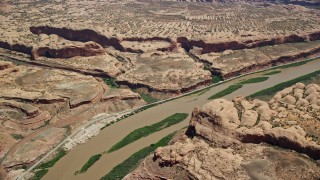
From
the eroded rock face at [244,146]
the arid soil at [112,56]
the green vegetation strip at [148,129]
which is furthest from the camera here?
the arid soil at [112,56]

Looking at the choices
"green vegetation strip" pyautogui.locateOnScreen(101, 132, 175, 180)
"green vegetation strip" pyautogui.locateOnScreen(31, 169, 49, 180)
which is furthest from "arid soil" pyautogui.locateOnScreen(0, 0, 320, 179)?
"green vegetation strip" pyautogui.locateOnScreen(101, 132, 175, 180)

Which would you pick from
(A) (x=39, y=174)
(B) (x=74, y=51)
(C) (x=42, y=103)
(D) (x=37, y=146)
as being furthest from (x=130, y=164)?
(B) (x=74, y=51)

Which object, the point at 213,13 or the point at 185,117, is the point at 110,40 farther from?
the point at 213,13

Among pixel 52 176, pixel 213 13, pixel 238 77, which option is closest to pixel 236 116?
pixel 52 176

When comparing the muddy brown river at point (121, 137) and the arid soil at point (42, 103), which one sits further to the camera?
the arid soil at point (42, 103)

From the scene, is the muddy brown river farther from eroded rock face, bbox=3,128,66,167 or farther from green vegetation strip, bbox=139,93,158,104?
eroded rock face, bbox=3,128,66,167

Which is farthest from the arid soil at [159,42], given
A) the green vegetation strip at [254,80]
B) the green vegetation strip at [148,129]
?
the green vegetation strip at [148,129]

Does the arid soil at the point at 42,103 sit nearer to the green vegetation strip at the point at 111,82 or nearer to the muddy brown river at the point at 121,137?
the green vegetation strip at the point at 111,82

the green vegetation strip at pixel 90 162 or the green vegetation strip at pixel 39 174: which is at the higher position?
the green vegetation strip at pixel 90 162
